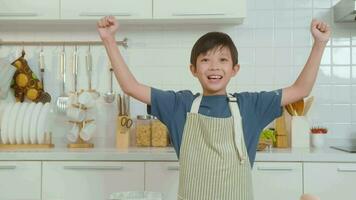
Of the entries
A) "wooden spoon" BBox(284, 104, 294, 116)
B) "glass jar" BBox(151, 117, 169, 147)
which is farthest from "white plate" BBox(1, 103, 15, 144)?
"wooden spoon" BBox(284, 104, 294, 116)

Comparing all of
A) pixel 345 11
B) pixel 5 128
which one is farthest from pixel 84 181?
pixel 345 11

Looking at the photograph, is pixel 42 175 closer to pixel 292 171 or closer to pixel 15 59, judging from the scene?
pixel 15 59

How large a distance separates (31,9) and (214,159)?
53.1 inches

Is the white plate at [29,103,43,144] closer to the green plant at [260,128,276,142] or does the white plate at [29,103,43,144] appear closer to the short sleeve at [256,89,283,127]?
the green plant at [260,128,276,142]

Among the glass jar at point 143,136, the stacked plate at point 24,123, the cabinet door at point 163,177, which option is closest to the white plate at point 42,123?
the stacked plate at point 24,123

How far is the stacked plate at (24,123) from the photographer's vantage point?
2148mm

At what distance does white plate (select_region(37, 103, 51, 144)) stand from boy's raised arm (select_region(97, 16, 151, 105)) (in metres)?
1.05

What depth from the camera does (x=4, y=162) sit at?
1897 mm

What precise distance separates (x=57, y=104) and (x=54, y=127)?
0.14 m

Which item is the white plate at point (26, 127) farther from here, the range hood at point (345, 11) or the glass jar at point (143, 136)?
the range hood at point (345, 11)

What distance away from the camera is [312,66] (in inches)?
49.8

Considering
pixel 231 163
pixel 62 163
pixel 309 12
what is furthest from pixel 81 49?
pixel 231 163

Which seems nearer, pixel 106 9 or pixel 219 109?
pixel 219 109

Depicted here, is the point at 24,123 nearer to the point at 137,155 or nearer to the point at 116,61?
the point at 137,155
